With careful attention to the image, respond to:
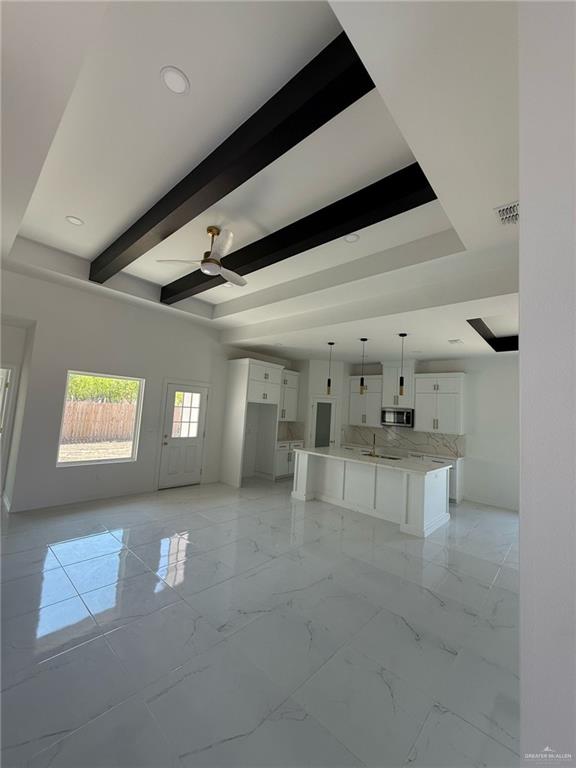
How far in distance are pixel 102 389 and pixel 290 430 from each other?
13.4ft

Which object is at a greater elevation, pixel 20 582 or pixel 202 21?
pixel 202 21

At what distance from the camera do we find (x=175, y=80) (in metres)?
1.68

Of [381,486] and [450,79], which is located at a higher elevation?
[450,79]

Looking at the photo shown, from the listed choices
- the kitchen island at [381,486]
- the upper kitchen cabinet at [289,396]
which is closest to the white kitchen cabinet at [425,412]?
the kitchen island at [381,486]

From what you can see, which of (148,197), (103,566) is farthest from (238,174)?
(103,566)

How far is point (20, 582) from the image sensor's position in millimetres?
2539

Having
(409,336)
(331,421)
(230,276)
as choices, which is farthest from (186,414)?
(409,336)

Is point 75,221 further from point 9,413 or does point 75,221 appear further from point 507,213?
point 507,213

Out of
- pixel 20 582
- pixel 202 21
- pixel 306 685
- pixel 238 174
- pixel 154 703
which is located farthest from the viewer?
pixel 20 582

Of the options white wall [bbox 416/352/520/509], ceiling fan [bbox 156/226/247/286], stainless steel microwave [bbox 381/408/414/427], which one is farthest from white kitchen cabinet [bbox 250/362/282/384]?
white wall [bbox 416/352/520/509]

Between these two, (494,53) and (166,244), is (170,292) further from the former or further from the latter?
(494,53)

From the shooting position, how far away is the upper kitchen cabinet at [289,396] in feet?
22.5

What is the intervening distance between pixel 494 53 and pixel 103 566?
13.9ft

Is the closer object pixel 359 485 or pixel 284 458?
pixel 359 485
